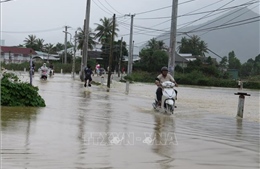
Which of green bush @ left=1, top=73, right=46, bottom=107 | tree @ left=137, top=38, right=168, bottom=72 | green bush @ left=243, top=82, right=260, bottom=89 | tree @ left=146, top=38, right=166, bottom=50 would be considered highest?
tree @ left=146, top=38, right=166, bottom=50

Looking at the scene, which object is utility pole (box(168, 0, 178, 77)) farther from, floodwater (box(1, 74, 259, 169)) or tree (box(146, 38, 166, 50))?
tree (box(146, 38, 166, 50))

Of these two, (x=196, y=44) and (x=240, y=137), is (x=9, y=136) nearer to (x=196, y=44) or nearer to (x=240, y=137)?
(x=240, y=137)

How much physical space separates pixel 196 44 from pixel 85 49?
75.9 metres

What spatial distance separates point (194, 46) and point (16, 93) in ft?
338

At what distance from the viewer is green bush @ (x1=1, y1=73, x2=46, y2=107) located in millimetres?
11852

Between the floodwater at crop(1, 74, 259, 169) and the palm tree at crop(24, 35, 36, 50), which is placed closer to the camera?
the floodwater at crop(1, 74, 259, 169)

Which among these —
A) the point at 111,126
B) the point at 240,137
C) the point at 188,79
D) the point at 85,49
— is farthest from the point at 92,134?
the point at 188,79

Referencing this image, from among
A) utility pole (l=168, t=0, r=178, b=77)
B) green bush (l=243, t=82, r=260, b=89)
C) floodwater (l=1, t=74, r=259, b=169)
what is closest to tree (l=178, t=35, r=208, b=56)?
green bush (l=243, t=82, r=260, b=89)

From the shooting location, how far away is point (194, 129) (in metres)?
10.0

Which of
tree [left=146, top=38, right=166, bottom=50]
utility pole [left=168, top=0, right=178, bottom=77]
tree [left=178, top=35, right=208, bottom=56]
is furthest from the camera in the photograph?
tree [left=178, top=35, right=208, bottom=56]

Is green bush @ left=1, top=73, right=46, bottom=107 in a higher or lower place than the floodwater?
higher

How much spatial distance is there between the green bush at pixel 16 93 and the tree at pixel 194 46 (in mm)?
97752

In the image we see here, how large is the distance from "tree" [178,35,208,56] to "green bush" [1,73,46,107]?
97.8m

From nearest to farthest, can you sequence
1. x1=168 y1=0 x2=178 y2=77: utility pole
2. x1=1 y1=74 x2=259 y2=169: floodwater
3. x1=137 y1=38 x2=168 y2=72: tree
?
x1=1 y1=74 x2=259 y2=169: floodwater → x1=168 y1=0 x2=178 y2=77: utility pole → x1=137 y1=38 x2=168 y2=72: tree
